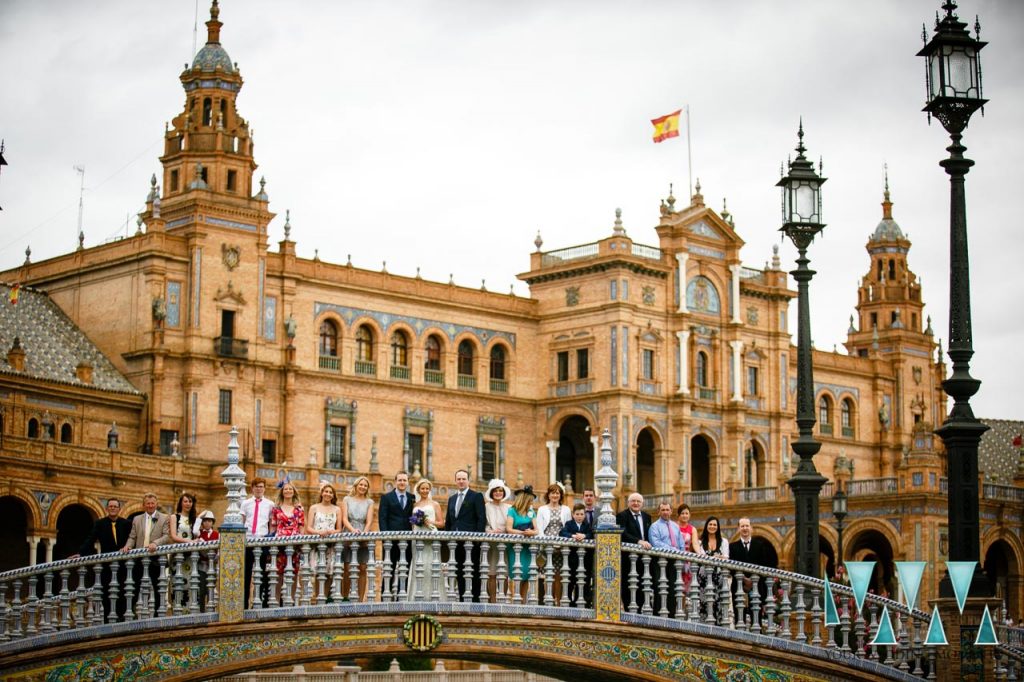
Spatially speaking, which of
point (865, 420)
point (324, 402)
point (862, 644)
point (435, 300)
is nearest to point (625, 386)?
point (435, 300)

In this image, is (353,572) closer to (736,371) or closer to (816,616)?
(816,616)

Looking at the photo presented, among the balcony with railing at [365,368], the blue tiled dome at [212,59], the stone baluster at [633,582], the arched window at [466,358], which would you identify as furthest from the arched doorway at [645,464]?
the stone baluster at [633,582]

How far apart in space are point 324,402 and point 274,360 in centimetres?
294

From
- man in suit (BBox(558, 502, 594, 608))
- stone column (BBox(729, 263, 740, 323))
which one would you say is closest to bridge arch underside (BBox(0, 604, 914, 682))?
man in suit (BBox(558, 502, 594, 608))

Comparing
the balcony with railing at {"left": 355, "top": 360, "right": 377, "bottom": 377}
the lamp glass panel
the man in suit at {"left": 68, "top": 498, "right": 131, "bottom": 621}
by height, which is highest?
the balcony with railing at {"left": 355, "top": 360, "right": 377, "bottom": 377}

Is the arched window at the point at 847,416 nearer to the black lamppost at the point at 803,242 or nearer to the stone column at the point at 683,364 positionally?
the stone column at the point at 683,364

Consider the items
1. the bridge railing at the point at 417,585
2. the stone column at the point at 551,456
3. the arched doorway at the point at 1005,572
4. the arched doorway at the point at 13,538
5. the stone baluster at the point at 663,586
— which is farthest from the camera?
the stone column at the point at 551,456

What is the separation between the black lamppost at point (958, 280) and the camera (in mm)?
17594

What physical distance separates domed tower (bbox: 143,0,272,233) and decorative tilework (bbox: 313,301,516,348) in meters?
5.43

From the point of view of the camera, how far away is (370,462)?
61.8 meters

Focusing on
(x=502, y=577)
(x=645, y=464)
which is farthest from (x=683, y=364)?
(x=502, y=577)

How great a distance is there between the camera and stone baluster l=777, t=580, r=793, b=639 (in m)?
18.6

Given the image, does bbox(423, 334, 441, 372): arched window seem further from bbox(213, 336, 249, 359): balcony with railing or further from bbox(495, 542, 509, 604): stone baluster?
bbox(495, 542, 509, 604): stone baluster

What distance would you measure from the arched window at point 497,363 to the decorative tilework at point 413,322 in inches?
18.3
